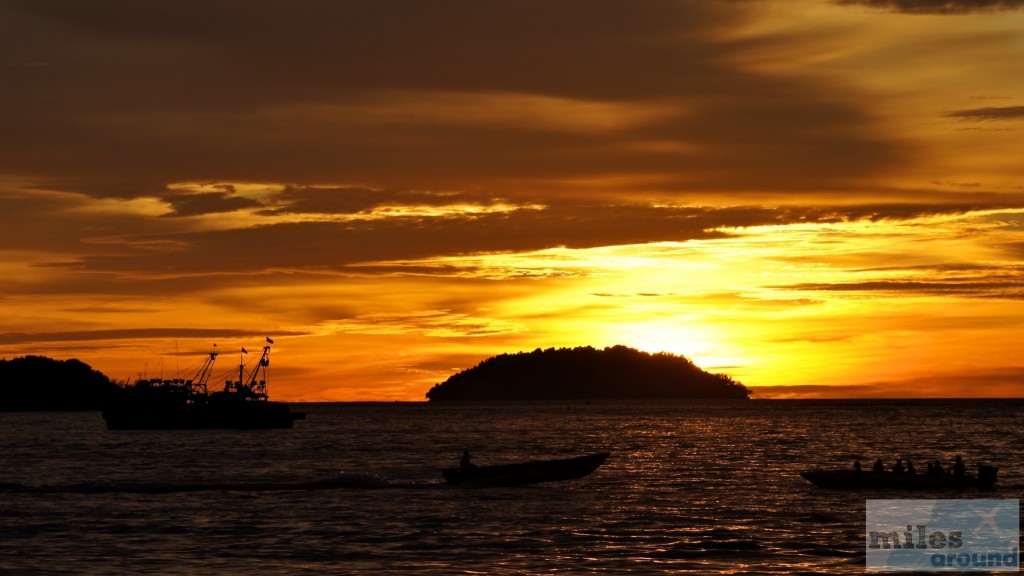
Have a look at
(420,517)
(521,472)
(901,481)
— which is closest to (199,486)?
(521,472)

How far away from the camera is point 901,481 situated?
73688 millimetres

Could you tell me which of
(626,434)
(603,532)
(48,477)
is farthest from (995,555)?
(626,434)

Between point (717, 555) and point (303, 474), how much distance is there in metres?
54.8

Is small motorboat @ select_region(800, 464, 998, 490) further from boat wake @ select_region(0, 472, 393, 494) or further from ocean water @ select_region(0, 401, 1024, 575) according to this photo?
boat wake @ select_region(0, 472, 393, 494)

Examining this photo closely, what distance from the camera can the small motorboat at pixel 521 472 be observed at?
78.8 meters

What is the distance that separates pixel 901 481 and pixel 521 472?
2466cm

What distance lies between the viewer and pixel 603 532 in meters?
55.4

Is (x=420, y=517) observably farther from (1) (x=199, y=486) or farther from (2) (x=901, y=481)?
(2) (x=901, y=481)

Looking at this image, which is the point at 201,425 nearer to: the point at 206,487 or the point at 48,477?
the point at 48,477

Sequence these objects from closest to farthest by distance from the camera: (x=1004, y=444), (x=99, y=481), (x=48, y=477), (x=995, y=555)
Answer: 1. (x=995, y=555)
2. (x=99, y=481)
3. (x=48, y=477)
4. (x=1004, y=444)

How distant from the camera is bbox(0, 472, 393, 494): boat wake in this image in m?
78.4

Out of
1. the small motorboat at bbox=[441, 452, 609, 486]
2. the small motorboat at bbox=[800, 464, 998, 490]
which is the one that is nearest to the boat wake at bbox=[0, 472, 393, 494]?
the small motorboat at bbox=[441, 452, 609, 486]

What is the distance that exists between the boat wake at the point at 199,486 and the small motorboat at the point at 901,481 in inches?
1180

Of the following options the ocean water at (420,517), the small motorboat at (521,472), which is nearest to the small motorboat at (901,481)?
the ocean water at (420,517)
